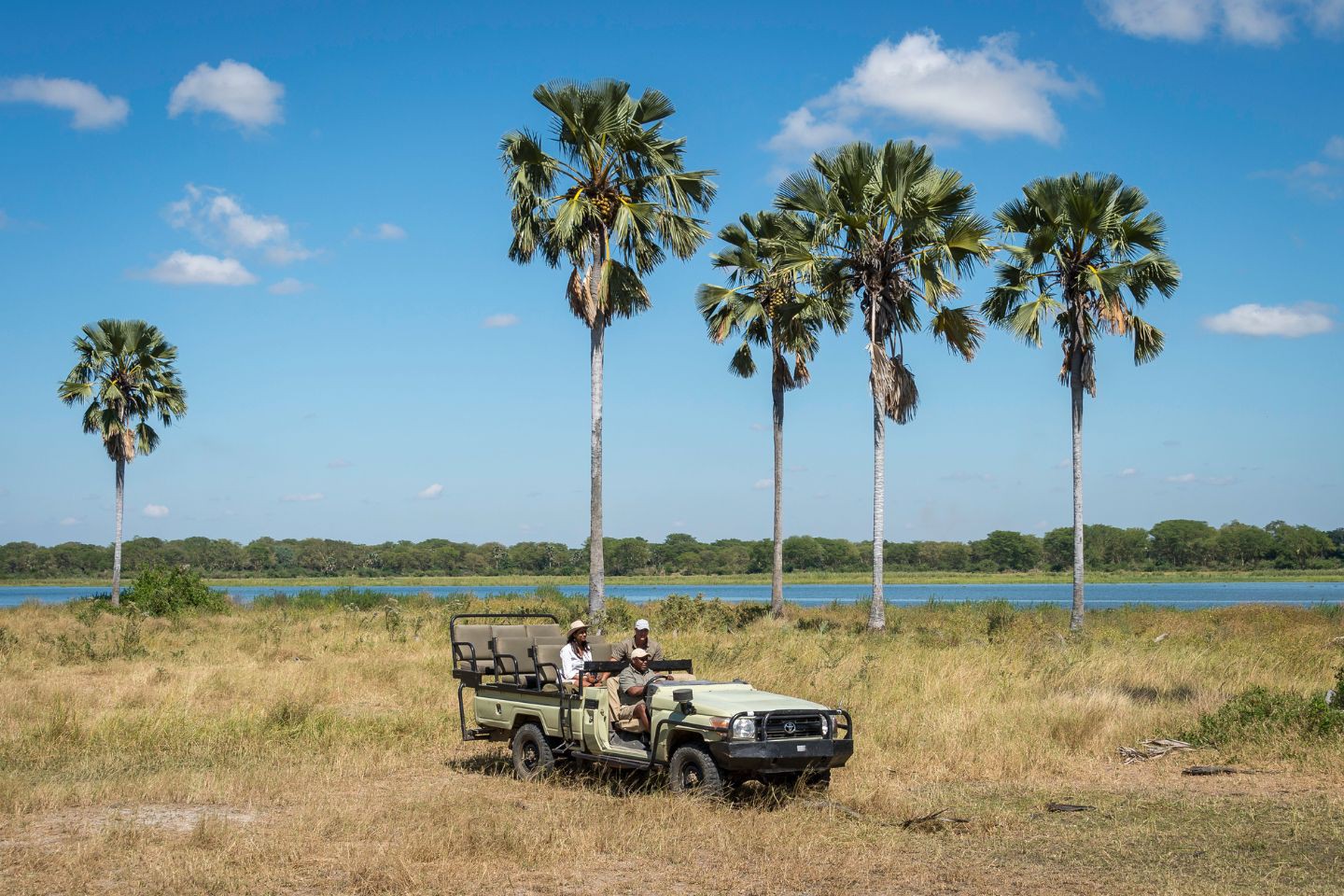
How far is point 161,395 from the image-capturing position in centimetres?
4672

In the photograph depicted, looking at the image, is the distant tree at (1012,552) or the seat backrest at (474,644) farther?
the distant tree at (1012,552)

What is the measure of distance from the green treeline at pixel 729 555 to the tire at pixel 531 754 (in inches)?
4903

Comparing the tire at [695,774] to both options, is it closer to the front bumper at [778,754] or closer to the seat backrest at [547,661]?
the front bumper at [778,754]

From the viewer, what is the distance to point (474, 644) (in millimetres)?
14023

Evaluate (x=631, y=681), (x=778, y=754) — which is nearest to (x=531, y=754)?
(x=631, y=681)

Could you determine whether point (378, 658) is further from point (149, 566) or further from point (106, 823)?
point (149, 566)

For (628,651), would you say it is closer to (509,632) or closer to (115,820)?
(509,632)

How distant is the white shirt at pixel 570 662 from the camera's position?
12539mm

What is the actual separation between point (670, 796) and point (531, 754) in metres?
2.58

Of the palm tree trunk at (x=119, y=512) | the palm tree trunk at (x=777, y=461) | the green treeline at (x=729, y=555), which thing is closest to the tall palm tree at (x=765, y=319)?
the palm tree trunk at (x=777, y=461)

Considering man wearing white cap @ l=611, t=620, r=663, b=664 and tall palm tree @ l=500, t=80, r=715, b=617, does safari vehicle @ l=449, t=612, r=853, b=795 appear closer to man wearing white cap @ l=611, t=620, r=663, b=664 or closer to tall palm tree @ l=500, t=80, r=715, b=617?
man wearing white cap @ l=611, t=620, r=663, b=664

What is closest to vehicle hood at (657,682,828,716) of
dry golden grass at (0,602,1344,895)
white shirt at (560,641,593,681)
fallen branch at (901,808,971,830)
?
dry golden grass at (0,602,1344,895)

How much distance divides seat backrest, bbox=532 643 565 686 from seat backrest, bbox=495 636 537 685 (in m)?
0.36

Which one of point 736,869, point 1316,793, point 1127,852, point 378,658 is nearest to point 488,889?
point 736,869
